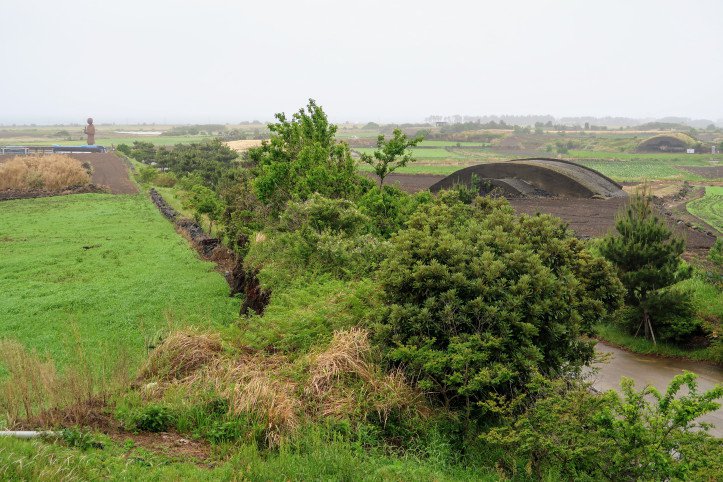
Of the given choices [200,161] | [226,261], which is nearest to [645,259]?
[226,261]

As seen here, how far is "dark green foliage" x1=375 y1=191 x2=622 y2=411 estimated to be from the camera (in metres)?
7.78

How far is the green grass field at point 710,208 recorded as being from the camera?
31.0 metres

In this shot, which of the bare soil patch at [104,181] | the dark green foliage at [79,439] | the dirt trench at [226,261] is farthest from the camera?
the bare soil patch at [104,181]

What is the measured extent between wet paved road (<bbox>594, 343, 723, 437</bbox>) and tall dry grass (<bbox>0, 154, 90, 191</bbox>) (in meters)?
42.5

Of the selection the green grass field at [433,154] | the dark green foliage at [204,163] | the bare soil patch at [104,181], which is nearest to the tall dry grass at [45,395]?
the dark green foliage at [204,163]

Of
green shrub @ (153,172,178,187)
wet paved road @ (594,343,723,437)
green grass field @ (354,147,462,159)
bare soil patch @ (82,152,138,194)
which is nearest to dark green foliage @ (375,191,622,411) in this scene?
wet paved road @ (594,343,723,437)

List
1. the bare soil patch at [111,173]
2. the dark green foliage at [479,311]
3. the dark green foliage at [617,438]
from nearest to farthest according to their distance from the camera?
the dark green foliage at [617,438] → the dark green foliage at [479,311] → the bare soil patch at [111,173]

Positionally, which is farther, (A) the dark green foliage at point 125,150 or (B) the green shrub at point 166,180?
(A) the dark green foliage at point 125,150

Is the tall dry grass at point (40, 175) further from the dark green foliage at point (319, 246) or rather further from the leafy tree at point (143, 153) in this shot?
the dark green foliage at point (319, 246)

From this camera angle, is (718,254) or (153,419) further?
(718,254)

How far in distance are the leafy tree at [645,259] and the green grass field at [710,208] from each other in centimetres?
1760

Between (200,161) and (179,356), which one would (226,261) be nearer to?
(179,356)

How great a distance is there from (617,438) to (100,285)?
15.9 metres

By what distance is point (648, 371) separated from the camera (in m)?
12.3
